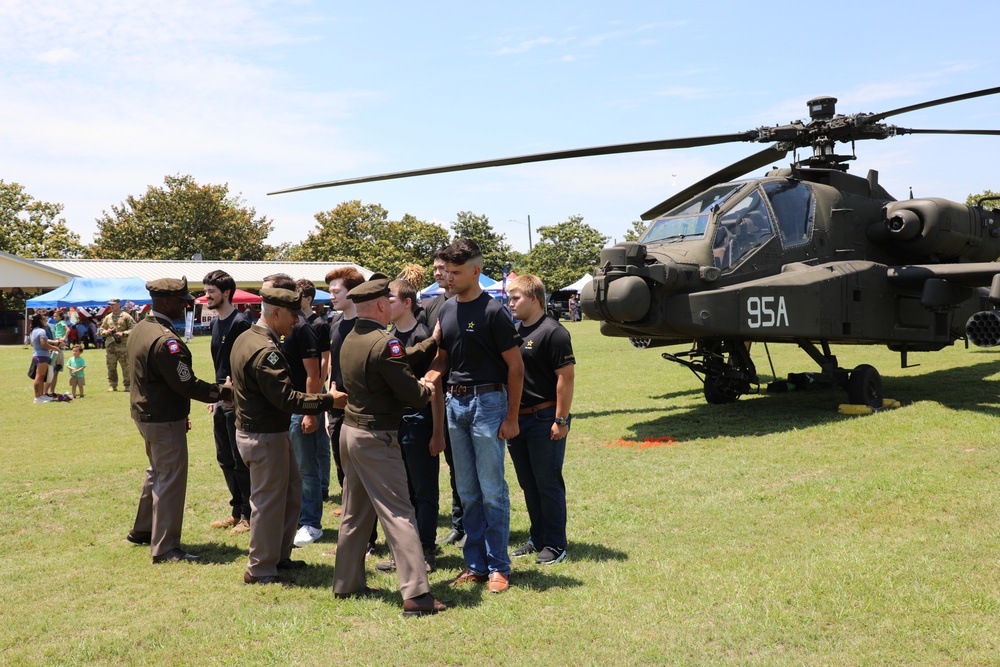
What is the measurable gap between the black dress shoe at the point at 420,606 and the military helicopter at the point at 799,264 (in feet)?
17.9

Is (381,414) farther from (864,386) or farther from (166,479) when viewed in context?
(864,386)

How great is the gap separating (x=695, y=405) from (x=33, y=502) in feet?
28.8

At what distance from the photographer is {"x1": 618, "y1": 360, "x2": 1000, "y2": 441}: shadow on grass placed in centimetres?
1024

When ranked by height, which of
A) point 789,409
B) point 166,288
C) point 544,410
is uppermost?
point 166,288

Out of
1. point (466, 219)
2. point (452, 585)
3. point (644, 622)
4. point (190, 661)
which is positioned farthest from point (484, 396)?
point (466, 219)

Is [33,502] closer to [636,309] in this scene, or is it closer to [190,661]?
[190,661]

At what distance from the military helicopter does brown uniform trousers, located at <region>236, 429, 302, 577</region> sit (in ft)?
14.9

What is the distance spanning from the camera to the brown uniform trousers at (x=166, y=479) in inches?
230

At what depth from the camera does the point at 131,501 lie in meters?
7.64

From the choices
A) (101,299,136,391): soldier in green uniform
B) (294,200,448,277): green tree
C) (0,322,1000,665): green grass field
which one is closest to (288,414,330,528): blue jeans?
(0,322,1000,665): green grass field

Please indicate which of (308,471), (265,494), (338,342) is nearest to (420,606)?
(265,494)

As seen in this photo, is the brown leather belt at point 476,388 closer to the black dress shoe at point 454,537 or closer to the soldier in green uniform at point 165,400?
the black dress shoe at point 454,537

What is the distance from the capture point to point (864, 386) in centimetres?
1084

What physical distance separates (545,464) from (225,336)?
2827 millimetres
